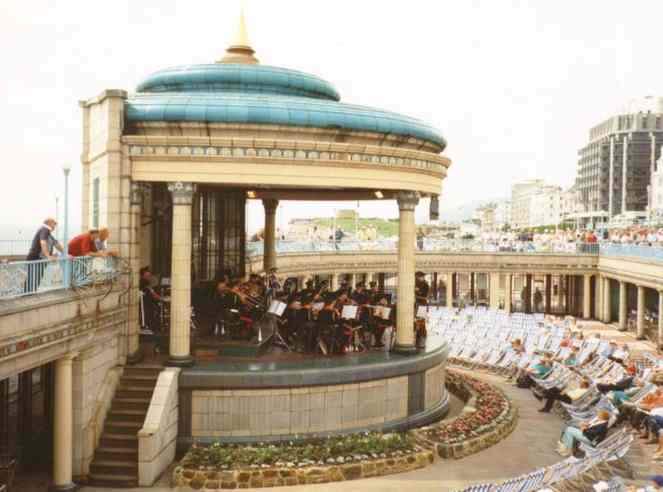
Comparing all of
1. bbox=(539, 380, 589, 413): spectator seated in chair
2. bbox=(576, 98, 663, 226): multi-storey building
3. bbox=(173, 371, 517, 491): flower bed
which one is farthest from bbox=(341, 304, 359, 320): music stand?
bbox=(576, 98, 663, 226): multi-storey building

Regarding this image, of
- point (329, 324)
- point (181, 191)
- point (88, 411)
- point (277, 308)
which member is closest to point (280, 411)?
point (277, 308)

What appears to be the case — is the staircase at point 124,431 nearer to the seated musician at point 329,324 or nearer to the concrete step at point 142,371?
the concrete step at point 142,371

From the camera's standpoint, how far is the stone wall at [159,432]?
12766 millimetres

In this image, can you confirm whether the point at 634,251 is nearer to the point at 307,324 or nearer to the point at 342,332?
the point at 342,332

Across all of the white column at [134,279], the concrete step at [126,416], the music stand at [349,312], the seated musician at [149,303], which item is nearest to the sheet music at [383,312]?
the music stand at [349,312]

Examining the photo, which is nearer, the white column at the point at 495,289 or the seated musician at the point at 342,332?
the seated musician at the point at 342,332

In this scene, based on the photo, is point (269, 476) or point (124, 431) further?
point (124, 431)

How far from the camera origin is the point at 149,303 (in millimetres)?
17391

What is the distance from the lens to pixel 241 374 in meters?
14.4

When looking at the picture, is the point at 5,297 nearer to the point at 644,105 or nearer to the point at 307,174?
the point at 307,174

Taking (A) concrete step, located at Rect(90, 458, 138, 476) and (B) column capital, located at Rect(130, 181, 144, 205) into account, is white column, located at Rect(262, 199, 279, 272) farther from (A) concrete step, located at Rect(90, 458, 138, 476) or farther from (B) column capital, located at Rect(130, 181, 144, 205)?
(A) concrete step, located at Rect(90, 458, 138, 476)

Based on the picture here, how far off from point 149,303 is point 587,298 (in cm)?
3608

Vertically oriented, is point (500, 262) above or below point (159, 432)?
above

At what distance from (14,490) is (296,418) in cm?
535
